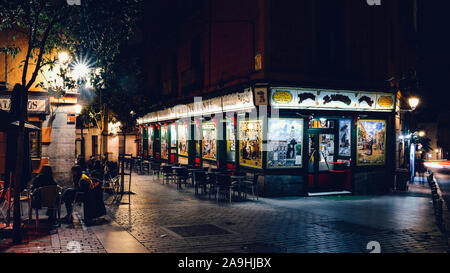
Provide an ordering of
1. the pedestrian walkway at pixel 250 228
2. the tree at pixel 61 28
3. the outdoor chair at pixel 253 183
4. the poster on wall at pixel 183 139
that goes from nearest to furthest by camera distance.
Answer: the pedestrian walkway at pixel 250 228
the tree at pixel 61 28
the outdoor chair at pixel 253 183
the poster on wall at pixel 183 139

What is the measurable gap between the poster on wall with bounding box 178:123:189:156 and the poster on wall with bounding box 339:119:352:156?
33.1ft

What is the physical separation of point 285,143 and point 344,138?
2.99 metres

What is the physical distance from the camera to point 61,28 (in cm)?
931

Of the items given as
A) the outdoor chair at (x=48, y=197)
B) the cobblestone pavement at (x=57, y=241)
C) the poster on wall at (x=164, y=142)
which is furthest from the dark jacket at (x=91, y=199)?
the poster on wall at (x=164, y=142)

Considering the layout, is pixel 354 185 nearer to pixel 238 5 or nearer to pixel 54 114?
pixel 238 5

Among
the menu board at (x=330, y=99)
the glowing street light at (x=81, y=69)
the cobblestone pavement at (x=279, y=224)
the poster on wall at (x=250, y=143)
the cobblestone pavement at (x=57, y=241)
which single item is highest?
the glowing street light at (x=81, y=69)

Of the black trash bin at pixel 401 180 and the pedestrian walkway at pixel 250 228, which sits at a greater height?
the black trash bin at pixel 401 180

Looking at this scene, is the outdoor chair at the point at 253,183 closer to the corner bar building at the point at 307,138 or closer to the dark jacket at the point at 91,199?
the corner bar building at the point at 307,138

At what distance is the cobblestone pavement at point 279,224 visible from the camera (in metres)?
7.35

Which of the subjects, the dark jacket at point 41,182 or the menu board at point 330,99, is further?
the menu board at point 330,99

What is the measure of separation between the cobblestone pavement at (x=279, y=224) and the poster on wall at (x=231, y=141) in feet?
12.2

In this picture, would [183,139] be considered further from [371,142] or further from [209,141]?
[371,142]

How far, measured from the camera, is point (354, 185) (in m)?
15.1

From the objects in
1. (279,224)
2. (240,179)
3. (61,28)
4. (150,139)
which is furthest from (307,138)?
(150,139)
